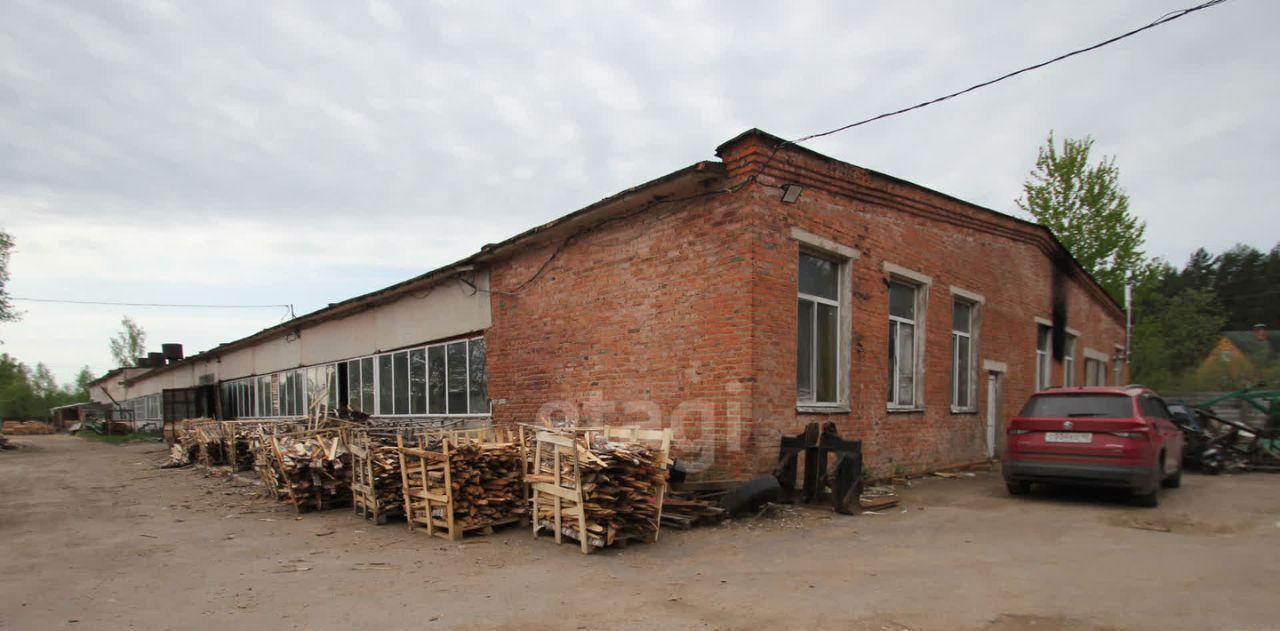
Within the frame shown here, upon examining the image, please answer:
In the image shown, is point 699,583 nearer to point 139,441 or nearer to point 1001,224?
point 1001,224

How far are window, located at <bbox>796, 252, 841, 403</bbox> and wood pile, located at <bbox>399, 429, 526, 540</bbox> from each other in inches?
153

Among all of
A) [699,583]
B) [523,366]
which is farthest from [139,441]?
[699,583]

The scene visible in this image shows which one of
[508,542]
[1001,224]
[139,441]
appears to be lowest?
[139,441]

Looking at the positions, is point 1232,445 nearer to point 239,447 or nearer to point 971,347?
point 971,347

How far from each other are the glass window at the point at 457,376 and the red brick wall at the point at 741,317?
1.21 m

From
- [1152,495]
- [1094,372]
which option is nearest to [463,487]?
[1152,495]

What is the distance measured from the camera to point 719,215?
28.0 ft

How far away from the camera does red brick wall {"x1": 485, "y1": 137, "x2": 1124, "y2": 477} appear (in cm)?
830

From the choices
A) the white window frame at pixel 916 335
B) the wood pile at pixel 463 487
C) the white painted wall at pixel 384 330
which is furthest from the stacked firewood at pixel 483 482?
the white window frame at pixel 916 335

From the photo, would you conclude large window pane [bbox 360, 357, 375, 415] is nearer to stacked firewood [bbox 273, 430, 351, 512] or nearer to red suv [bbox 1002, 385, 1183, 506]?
stacked firewood [bbox 273, 430, 351, 512]

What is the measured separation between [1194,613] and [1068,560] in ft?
4.75

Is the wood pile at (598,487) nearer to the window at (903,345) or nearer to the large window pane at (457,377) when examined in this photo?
the window at (903,345)

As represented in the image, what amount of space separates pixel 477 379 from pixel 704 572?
847 cm

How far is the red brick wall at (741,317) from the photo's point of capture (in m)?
8.30
